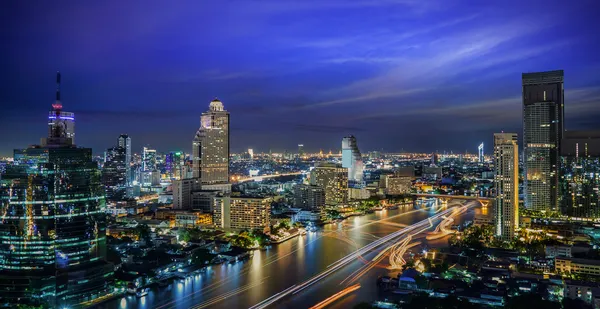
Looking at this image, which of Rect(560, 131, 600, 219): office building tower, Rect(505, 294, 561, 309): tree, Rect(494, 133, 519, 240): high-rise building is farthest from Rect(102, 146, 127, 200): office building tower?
Rect(505, 294, 561, 309): tree

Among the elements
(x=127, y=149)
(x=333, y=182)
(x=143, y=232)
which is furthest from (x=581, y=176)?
(x=127, y=149)

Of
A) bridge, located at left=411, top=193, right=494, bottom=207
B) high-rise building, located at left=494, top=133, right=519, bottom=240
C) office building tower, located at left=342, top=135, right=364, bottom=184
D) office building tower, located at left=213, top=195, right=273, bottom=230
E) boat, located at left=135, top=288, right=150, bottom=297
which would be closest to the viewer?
boat, located at left=135, top=288, right=150, bottom=297

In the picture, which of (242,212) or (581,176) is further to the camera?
(581,176)

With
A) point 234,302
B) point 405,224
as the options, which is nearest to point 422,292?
point 234,302

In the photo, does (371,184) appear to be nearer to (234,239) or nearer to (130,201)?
(130,201)

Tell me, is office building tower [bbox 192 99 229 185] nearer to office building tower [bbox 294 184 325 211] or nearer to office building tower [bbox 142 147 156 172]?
office building tower [bbox 294 184 325 211]

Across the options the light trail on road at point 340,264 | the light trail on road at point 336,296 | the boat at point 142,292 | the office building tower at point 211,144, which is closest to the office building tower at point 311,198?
the office building tower at point 211,144

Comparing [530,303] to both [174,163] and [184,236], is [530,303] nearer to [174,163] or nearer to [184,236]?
[184,236]
